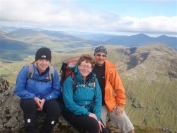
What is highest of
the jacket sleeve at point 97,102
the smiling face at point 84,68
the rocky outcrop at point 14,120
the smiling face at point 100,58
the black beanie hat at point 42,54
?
the black beanie hat at point 42,54

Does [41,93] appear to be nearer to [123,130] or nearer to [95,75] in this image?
[95,75]

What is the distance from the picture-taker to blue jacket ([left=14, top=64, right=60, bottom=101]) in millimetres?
10414

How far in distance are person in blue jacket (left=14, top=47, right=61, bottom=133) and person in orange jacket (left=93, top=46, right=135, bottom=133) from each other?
3011mm

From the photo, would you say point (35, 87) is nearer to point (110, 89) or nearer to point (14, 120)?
point (14, 120)

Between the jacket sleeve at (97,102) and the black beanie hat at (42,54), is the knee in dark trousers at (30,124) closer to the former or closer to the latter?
the black beanie hat at (42,54)

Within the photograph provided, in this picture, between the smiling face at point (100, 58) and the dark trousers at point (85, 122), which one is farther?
the smiling face at point (100, 58)

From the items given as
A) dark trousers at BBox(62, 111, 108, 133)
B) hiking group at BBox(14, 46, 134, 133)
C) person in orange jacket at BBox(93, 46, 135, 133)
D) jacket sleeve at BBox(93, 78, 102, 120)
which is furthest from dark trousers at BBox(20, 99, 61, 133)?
person in orange jacket at BBox(93, 46, 135, 133)

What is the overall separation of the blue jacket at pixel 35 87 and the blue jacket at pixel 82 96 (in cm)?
71

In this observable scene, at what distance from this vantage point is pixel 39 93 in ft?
35.8

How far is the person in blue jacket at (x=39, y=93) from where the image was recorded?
10.2 metres

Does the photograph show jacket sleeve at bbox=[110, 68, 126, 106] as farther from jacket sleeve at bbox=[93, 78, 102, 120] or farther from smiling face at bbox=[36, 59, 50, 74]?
smiling face at bbox=[36, 59, 50, 74]

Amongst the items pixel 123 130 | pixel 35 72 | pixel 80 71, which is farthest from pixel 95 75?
pixel 123 130

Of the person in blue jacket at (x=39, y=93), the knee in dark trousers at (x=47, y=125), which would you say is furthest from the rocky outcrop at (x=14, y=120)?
the knee in dark trousers at (x=47, y=125)

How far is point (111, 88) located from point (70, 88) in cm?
312
